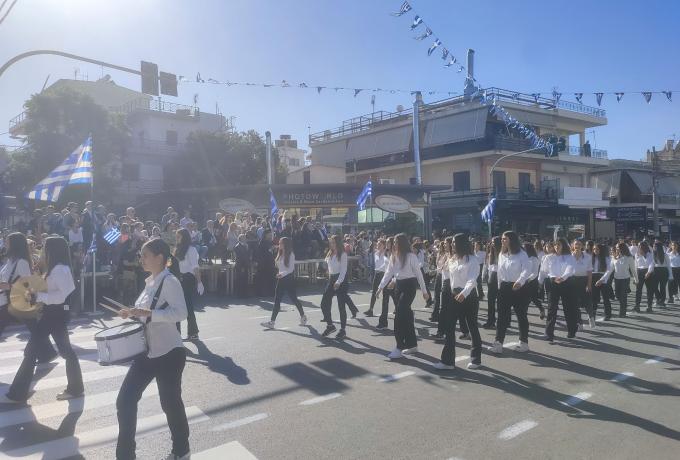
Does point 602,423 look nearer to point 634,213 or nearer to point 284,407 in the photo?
point 284,407

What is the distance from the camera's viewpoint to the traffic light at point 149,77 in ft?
44.8

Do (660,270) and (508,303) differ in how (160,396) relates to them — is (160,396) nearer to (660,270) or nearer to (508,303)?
(508,303)

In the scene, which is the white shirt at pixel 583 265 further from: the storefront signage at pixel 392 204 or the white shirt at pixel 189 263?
the storefront signage at pixel 392 204

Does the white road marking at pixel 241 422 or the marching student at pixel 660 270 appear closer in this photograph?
the white road marking at pixel 241 422

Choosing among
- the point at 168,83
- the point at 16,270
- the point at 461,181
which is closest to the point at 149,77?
the point at 168,83

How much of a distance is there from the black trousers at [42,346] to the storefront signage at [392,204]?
19733 mm

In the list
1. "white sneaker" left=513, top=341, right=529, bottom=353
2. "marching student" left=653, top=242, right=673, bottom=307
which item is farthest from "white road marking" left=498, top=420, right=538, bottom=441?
"marching student" left=653, top=242, right=673, bottom=307

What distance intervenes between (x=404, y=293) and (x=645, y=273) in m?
9.04

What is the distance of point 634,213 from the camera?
36844mm

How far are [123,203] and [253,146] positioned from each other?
33.4 feet

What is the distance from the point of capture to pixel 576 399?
6.10 m

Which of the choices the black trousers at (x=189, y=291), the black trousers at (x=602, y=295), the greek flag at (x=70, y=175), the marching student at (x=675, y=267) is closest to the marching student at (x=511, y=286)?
the black trousers at (x=602, y=295)

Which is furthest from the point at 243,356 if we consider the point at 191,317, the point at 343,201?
the point at 343,201

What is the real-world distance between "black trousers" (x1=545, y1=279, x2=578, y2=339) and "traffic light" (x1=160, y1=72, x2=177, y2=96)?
10.5m
